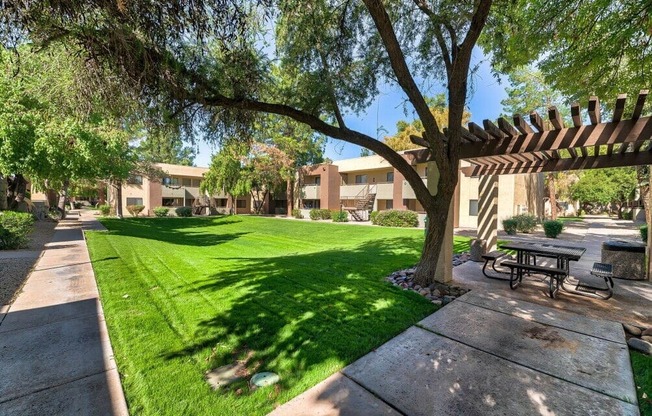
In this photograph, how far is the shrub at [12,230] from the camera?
9.62 meters

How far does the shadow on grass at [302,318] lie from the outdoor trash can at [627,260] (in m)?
5.23

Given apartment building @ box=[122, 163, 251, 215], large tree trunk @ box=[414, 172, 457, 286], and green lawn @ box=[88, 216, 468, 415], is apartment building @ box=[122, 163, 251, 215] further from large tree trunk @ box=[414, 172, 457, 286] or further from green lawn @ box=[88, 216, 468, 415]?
large tree trunk @ box=[414, 172, 457, 286]

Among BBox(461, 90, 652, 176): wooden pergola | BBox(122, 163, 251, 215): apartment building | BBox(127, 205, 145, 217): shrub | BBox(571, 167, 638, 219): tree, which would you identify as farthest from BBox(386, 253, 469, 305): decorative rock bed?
BBox(571, 167, 638, 219): tree

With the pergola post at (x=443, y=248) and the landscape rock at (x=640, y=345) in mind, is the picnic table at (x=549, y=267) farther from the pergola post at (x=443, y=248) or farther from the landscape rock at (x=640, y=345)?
the landscape rock at (x=640, y=345)

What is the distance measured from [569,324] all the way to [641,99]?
127 inches

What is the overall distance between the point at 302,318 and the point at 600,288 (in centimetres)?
580

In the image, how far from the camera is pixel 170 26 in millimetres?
4008

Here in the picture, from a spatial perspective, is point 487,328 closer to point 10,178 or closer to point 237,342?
point 237,342

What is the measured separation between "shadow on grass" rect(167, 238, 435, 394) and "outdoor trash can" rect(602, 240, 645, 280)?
5.23 metres

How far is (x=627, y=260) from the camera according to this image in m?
6.76

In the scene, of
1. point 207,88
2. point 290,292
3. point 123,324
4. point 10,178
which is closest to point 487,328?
point 290,292

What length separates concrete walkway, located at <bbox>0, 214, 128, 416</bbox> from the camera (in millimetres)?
2541

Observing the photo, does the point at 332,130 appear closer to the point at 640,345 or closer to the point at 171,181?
the point at 640,345

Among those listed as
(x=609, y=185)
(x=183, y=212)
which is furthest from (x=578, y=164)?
(x=609, y=185)
